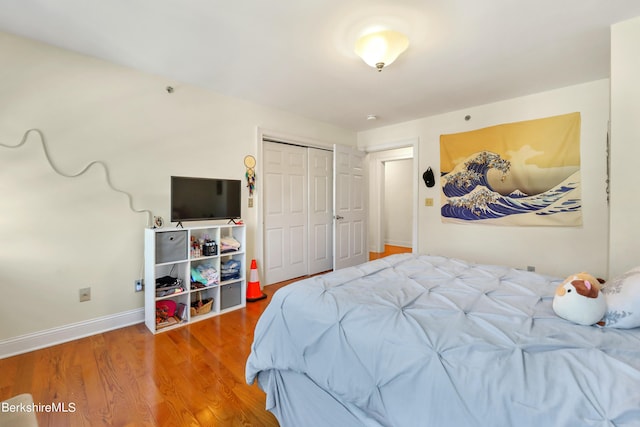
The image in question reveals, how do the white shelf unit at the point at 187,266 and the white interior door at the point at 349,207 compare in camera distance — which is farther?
the white interior door at the point at 349,207

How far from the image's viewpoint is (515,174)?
3.20 metres

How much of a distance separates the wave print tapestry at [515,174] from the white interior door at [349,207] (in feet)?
4.46


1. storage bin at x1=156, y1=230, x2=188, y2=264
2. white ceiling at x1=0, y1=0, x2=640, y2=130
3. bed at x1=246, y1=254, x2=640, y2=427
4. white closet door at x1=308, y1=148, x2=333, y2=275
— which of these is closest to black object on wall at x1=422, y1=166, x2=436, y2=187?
white ceiling at x1=0, y1=0, x2=640, y2=130

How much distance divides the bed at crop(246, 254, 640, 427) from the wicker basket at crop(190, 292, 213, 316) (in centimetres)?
145

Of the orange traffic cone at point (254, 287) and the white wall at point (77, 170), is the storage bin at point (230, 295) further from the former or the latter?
the white wall at point (77, 170)

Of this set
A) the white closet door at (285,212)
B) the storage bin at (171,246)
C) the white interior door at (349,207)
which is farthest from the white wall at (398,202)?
the storage bin at (171,246)

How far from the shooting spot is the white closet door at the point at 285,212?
12.2ft

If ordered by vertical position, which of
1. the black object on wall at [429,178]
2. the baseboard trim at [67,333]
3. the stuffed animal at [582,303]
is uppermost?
the black object on wall at [429,178]

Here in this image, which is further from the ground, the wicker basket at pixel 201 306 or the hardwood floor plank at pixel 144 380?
the wicker basket at pixel 201 306

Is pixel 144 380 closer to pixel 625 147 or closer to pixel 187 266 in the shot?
pixel 187 266

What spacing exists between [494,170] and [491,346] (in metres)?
3.02

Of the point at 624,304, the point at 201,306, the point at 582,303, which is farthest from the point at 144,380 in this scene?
the point at 624,304

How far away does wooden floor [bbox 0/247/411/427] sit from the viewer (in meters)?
1.51

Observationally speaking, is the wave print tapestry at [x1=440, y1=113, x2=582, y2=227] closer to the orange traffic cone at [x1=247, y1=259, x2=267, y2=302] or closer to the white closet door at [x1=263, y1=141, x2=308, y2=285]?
the white closet door at [x1=263, y1=141, x2=308, y2=285]
